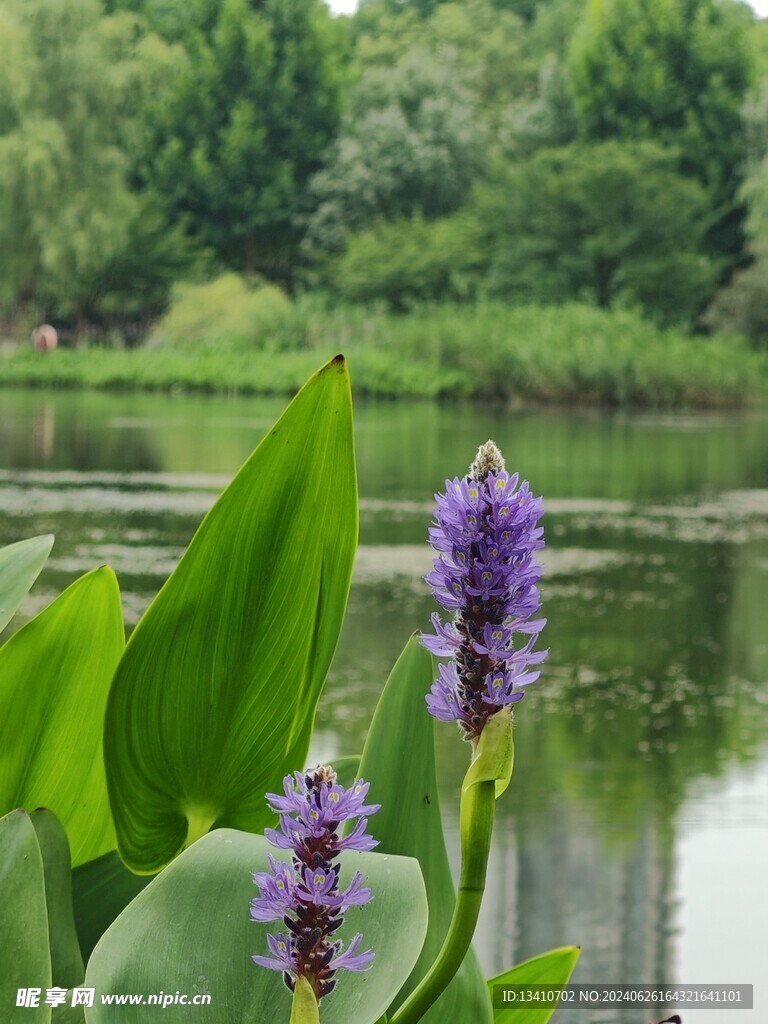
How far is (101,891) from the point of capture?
369 mm

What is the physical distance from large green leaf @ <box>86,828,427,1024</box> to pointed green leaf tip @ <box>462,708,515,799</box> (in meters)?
0.03

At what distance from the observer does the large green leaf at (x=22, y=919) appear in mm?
254

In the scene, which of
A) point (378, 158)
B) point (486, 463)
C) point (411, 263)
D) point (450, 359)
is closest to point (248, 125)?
point (378, 158)

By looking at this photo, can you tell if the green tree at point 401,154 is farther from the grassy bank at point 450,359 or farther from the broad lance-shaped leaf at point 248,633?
the broad lance-shaped leaf at point 248,633

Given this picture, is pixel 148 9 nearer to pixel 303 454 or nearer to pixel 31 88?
pixel 31 88

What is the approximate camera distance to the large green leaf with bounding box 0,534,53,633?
1.18 feet

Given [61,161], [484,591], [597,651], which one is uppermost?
[61,161]

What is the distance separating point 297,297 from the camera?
14039 millimetres

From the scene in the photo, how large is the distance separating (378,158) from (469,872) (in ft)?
47.4

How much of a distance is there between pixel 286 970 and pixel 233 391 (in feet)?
42.5

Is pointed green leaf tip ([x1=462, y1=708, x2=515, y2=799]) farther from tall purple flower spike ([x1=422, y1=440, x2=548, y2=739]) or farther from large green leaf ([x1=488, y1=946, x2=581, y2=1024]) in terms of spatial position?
large green leaf ([x1=488, y1=946, x2=581, y2=1024])

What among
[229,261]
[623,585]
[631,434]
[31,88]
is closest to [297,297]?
[229,261]

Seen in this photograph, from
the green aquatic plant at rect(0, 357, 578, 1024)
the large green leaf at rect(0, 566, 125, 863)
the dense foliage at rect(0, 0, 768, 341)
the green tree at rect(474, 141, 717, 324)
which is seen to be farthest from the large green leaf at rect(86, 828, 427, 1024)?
the green tree at rect(474, 141, 717, 324)

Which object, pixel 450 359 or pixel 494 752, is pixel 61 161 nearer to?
pixel 450 359
